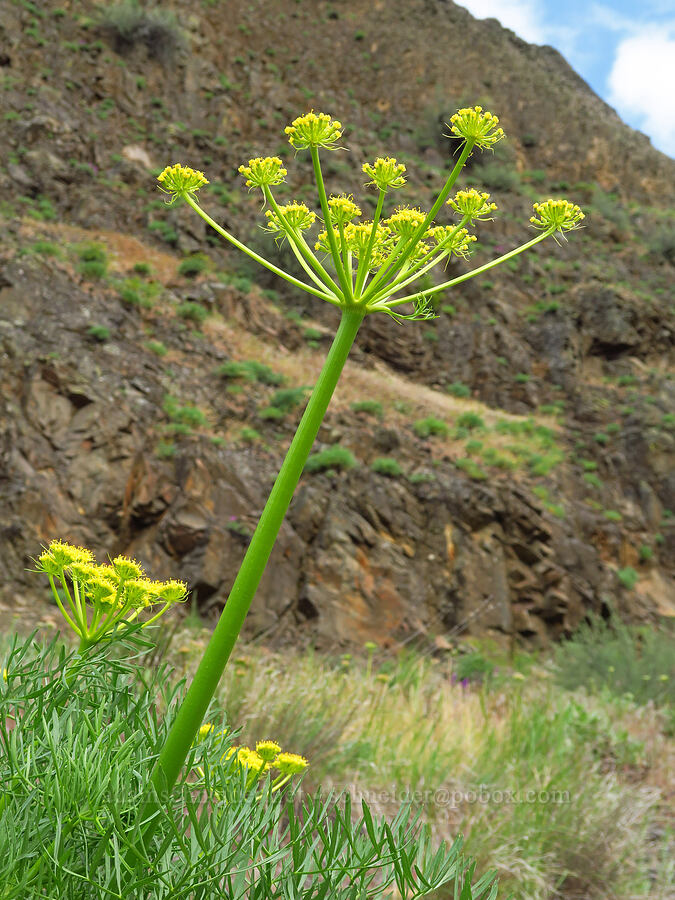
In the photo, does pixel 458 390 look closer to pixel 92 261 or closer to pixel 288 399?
pixel 288 399

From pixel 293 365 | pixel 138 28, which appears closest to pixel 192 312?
pixel 293 365

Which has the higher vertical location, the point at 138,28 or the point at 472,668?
the point at 138,28

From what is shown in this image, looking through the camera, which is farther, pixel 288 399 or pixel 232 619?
pixel 288 399

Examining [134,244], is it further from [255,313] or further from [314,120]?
[314,120]

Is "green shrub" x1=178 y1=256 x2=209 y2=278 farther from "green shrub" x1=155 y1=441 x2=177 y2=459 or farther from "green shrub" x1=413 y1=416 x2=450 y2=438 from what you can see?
"green shrub" x1=155 y1=441 x2=177 y2=459

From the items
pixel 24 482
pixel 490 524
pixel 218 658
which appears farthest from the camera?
pixel 490 524

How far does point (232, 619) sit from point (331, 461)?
9.82m

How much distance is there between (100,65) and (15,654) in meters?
23.6

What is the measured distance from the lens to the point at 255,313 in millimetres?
15914

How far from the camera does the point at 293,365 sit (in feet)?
47.8

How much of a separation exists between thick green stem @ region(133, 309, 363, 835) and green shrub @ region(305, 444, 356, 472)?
9.61 metres

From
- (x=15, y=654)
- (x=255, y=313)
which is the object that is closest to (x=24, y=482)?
(x=15, y=654)

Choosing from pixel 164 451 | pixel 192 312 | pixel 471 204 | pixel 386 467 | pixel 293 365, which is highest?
pixel 192 312

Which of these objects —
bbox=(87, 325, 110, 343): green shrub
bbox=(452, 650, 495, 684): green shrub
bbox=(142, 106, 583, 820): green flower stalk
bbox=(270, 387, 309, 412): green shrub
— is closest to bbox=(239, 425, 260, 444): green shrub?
bbox=(270, 387, 309, 412): green shrub
